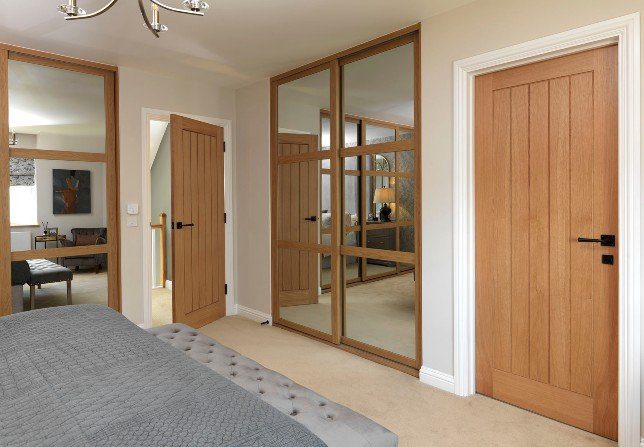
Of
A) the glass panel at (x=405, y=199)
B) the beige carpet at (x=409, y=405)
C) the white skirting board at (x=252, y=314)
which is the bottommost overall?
the beige carpet at (x=409, y=405)

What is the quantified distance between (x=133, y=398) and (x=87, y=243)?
9.49ft


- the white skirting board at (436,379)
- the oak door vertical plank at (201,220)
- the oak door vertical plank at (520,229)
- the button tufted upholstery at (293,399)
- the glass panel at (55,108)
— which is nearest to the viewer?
the button tufted upholstery at (293,399)

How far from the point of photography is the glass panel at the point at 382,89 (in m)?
3.06

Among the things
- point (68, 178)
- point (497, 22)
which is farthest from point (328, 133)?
point (68, 178)

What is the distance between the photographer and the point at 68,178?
3576mm

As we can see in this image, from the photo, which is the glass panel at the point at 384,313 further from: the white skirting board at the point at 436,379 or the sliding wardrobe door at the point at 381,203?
the white skirting board at the point at 436,379

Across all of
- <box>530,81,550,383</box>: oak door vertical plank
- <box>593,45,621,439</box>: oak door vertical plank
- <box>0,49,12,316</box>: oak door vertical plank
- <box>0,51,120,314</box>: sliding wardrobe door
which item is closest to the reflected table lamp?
<box>530,81,550,383</box>: oak door vertical plank

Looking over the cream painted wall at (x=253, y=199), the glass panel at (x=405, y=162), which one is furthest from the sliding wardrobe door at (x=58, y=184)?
the glass panel at (x=405, y=162)

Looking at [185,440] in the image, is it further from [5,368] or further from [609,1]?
[609,1]

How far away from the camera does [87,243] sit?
3.70 m

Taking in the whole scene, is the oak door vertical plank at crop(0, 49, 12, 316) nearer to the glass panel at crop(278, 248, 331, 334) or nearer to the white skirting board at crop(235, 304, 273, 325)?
the white skirting board at crop(235, 304, 273, 325)

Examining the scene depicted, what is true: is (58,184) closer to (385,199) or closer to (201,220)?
(201,220)

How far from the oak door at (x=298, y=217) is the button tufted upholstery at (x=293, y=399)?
5.31ft

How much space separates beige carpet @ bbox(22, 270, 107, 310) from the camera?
11.4 ft
